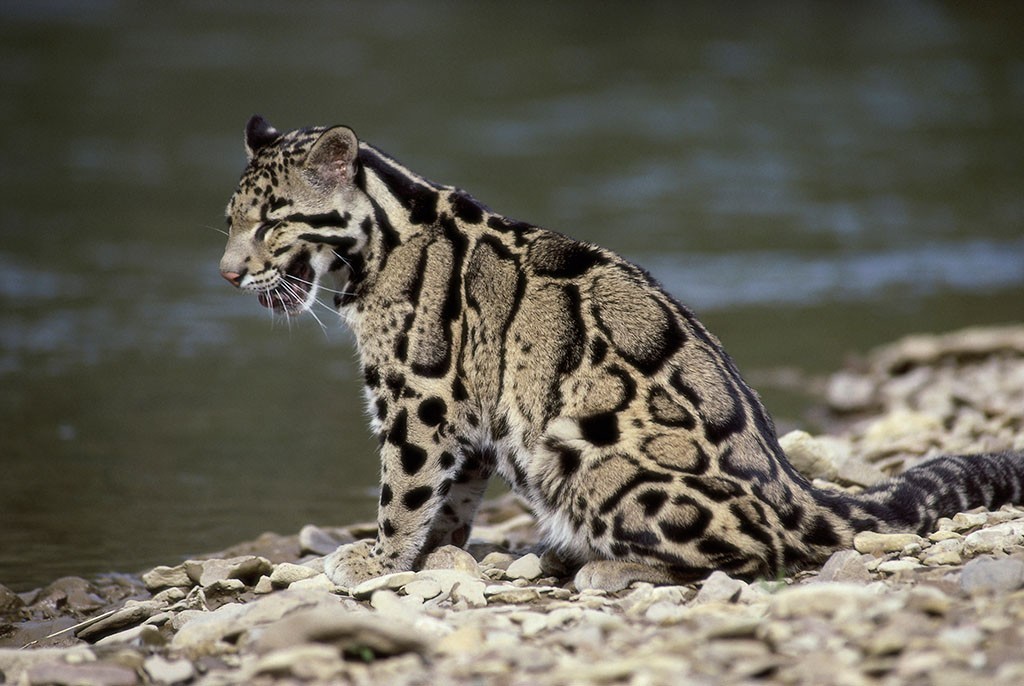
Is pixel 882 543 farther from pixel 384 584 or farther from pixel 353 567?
pixel 353 567

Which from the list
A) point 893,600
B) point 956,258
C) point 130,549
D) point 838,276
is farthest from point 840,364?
point 893,600

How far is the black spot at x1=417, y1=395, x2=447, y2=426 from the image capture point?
6.37 meters

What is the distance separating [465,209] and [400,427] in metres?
1.20

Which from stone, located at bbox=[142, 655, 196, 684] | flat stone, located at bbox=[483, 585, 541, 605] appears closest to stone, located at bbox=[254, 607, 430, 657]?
stone, located at bbox=[142, 655, 196, 684]

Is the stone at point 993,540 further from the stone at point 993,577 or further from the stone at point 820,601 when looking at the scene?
the stone at point 820,601

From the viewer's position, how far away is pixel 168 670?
5.02 meters

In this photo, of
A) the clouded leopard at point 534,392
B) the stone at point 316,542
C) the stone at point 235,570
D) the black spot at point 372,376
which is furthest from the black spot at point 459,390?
the stone at point 316,542

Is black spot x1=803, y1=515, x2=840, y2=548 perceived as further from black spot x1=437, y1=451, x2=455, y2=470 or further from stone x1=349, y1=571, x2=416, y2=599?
stone x1=349, y1=571, x2=416, y2=599

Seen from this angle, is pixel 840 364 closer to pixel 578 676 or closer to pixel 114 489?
pixel 114 489

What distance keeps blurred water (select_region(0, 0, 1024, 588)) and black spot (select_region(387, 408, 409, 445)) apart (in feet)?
7.65

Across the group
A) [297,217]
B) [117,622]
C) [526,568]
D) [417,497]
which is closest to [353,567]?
[417,497]

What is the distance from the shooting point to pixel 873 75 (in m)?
31.5

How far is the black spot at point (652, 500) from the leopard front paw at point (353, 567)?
4.73 ft

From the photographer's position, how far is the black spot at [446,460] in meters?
6.42
